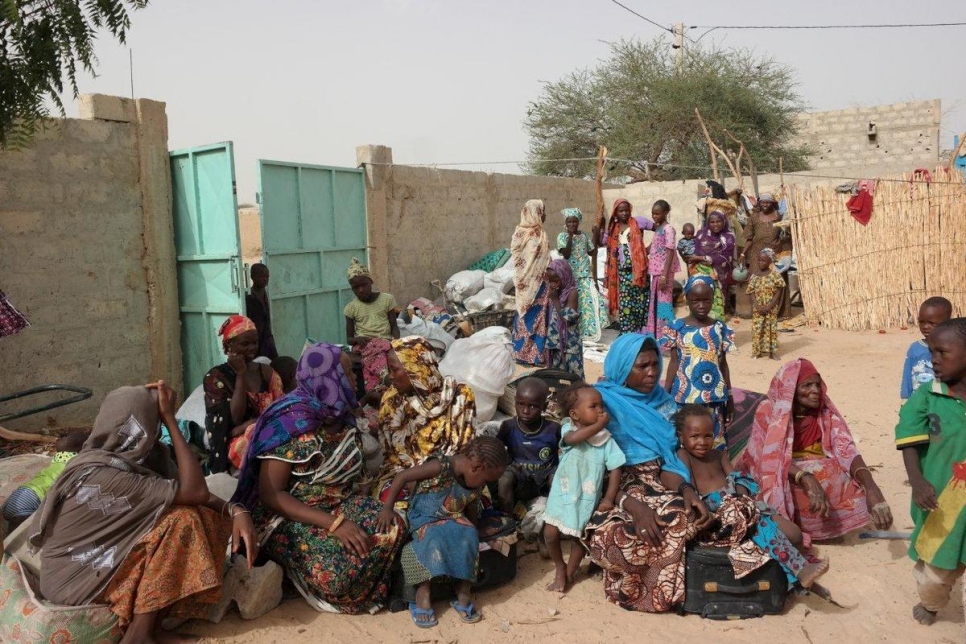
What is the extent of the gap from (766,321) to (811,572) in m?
6.32

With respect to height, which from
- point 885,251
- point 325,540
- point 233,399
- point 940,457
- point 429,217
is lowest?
point 325,540

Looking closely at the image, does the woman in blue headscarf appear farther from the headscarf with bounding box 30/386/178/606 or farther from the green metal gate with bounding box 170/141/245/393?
the green metal gate with bounding box 170/141/245/393

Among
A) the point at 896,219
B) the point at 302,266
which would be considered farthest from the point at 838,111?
the point at 302,266

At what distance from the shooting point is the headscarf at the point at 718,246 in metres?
10.4

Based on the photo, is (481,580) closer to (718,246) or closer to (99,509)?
(99,509)

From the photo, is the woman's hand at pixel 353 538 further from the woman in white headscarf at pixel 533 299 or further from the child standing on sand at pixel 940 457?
the woman in white headscarf at pixel 533 299

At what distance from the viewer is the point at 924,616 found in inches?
131

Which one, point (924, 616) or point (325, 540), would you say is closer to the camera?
point (924, 616)

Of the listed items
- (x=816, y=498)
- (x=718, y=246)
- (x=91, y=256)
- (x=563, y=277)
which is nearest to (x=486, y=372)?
(x=563, y=277)

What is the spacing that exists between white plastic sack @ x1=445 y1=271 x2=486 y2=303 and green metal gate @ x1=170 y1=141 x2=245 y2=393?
397cm

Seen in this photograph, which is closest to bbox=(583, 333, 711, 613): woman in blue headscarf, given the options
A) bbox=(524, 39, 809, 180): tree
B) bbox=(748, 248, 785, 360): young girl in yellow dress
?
bbox=(748, 248, 785, 360): young girl in yellow dress

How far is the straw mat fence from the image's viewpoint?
1042 cm

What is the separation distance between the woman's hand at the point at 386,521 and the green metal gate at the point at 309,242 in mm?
4500

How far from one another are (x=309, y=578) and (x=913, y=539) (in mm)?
2649
